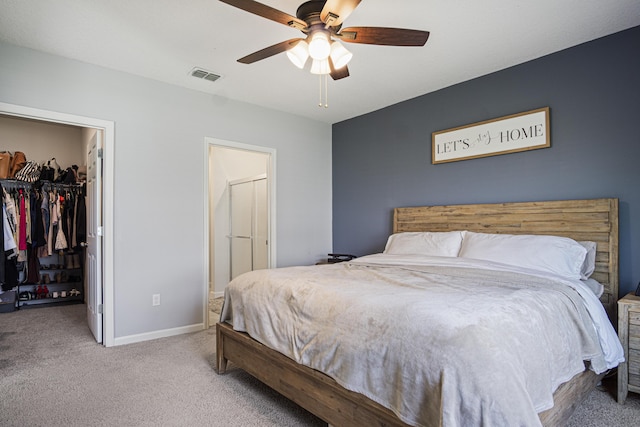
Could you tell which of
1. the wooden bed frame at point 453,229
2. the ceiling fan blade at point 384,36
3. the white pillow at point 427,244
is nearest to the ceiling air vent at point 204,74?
the ceiling fan blade at point 384,36

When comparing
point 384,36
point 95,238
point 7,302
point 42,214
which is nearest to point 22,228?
point 42,214

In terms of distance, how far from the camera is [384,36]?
2051 mm

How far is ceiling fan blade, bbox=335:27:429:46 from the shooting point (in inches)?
78.2

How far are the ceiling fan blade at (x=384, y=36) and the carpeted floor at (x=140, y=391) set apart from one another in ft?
7.31

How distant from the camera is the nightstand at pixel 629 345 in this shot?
212 centimetres

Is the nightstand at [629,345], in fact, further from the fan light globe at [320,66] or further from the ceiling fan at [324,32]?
the fan light globe at [320,66]

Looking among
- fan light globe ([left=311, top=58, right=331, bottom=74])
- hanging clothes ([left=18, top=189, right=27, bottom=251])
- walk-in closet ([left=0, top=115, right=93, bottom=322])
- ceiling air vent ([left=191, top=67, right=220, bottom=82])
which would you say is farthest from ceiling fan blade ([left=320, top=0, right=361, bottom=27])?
hanging clothes ([left=18, top=189, right=27, bottom=251])

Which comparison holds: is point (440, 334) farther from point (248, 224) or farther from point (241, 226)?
point (241, 226)

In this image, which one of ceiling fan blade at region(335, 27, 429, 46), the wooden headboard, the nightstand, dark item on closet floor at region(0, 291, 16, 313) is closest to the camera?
ceiling fan blade at region(335, 27, 429, 46)

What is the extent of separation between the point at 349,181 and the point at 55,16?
3.31 meters

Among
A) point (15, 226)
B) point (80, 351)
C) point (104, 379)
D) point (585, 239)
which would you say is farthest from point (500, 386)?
point (15, 226)

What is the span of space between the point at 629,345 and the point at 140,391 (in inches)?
122

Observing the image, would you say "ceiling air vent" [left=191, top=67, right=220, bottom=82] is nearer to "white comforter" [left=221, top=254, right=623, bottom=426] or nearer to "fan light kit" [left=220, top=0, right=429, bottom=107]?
"fan light kit" [left=220, top=0, right=429, bottom=107]

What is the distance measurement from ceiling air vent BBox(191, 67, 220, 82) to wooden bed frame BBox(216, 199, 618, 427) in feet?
7.42
